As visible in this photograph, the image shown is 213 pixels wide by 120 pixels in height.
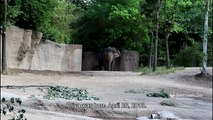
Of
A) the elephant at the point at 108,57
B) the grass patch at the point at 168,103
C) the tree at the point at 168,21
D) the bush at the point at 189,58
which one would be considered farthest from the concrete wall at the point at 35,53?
the bush at the point at 189,58

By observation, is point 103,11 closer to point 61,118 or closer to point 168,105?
point 168,105

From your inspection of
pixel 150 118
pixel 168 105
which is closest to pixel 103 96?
pixel 168 105

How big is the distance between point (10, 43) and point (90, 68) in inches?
386

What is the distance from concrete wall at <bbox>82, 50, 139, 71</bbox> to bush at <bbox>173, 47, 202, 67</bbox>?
130 inches

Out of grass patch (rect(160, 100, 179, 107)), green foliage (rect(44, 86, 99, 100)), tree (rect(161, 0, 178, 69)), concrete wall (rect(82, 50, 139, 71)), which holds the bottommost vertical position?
grass patch (rect(160, 100, 179, 107))

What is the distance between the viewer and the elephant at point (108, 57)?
2338 centimetres

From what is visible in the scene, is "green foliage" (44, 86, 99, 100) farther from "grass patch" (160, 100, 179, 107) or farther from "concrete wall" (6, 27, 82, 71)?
"concrete wall" (6, 27, 82, 71)

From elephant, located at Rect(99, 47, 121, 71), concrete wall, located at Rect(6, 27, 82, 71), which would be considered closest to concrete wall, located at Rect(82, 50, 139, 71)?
elephant, located at Rect(99, 47, 121, 71)

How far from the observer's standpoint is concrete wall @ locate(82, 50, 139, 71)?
24984mm

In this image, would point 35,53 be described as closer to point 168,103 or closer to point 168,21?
point 168,21

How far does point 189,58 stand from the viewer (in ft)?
88.0

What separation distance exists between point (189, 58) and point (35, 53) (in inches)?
474

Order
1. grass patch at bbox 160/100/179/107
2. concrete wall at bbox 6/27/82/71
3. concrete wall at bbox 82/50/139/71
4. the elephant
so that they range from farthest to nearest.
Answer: concrete wall at bbox 82/50/139/71, the elephant, concrete wall at bbox 6/27/82/71, grass patch at bbox 160/100/179/107

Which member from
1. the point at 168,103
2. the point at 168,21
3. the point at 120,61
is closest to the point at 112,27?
the point at 120,61
